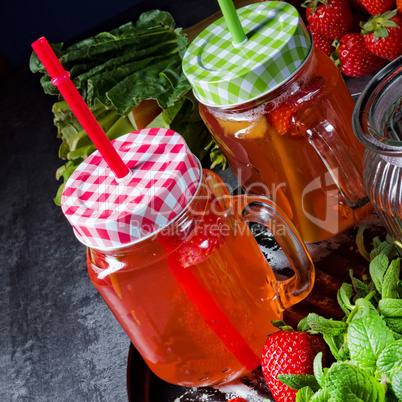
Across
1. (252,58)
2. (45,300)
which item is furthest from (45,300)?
(252,58)

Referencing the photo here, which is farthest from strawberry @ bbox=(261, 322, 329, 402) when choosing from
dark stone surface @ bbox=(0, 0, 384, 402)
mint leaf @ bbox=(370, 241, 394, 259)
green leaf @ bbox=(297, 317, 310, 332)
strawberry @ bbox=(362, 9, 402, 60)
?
strawberry @ bbox=(362, 9, 402, 60)

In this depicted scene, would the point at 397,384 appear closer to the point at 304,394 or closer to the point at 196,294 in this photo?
the point at 304,394

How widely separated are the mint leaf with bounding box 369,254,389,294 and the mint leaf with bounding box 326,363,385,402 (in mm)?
120

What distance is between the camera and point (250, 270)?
570 mm

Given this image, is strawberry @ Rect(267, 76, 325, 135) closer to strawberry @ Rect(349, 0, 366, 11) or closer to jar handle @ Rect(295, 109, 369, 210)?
jar handle @ Rect(295, 109, 369, 210)

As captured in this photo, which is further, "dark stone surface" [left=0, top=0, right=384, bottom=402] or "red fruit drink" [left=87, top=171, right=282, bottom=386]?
"dark stone surface" [left=0, top=0, right=384, bottom=402]

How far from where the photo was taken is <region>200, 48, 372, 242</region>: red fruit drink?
0.58 meters

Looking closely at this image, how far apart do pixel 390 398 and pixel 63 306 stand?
555 mm

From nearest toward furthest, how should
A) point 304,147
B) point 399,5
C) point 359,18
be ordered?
point 304,147 → point 399,5 → point 359,18

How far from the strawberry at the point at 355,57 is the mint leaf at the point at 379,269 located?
14.6 inches

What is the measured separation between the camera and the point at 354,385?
0.42m

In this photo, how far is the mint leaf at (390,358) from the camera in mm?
422

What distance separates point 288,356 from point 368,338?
3.5 inches

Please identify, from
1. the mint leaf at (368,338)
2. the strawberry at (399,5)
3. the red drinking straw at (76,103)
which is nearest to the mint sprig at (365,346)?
the mint leaf at (368,338)
